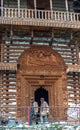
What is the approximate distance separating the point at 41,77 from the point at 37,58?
102 centimetres

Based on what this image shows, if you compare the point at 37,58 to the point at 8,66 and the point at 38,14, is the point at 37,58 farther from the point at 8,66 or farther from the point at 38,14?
the point at 38,14

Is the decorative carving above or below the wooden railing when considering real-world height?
below

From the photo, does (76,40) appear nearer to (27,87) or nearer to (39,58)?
(39,58)

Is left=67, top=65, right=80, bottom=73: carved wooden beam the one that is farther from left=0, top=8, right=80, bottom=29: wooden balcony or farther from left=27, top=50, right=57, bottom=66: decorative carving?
left=0, top=8, right=80, bottom=29: wooden balcony

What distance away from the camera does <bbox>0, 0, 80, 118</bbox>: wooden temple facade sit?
16.0 metres

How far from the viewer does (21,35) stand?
1705 centimetres

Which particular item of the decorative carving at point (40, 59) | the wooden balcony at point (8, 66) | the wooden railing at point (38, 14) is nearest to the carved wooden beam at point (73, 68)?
the decorative carving at point (40, 59)

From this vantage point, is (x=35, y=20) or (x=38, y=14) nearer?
(x=35, y=20)

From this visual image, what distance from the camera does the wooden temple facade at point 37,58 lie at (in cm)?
1596

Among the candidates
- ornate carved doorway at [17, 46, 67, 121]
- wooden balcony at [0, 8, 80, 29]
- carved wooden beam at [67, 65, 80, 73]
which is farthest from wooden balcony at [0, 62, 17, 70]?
carved wooden beam at [67, 65, 80, 73]

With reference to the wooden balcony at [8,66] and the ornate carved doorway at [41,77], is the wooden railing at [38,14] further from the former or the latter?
the wooden balcony at [8,66]

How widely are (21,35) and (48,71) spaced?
7.52ft

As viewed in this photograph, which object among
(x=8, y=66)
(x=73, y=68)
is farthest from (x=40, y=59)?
(x=8, y=66)

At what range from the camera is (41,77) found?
16.5 meters
